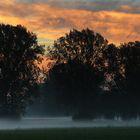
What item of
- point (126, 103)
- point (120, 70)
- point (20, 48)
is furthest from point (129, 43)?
point (20, 48)

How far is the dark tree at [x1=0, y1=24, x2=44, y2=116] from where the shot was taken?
95.0m

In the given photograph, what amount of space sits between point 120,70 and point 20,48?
26.0 metres

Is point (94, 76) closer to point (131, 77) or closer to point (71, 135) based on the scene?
point (131, 77)

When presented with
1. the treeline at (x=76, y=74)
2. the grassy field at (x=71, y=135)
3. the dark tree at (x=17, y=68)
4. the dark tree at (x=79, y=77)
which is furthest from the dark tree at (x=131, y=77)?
the grassy field at (x=71, y=135)

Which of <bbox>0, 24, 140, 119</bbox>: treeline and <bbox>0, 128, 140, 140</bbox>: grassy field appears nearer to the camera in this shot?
<bbox>0, 128, 140, 140</bbox>: grassy field

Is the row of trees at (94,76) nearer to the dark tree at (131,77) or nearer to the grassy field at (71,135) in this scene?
the dark tree at (131,77)

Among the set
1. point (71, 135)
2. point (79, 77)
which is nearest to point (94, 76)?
point (79, 77)

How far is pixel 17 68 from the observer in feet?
316

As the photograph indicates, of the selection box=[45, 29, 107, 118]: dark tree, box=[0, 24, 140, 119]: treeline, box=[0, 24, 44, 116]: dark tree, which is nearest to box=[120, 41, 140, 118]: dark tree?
box=[0, 24, 140, 119]: treeline

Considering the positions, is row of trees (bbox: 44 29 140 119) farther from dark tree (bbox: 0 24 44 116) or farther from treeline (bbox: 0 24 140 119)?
dark tree (bbox: 0 24 44 116)

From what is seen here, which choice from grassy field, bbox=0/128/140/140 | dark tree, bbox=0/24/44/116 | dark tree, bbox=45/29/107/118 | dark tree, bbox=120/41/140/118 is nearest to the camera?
grassy field, bbox=0/128/140/140

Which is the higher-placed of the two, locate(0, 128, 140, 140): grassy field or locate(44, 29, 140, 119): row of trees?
locate(44, 29, 140, 119): row of trees

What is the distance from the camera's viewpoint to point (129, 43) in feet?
389

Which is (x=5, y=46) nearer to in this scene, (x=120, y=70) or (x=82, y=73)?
(x=82, y=73)
